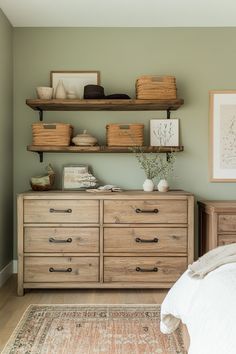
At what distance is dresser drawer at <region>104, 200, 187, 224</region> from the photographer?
328cm

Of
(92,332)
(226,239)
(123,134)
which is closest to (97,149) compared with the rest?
(123,134)

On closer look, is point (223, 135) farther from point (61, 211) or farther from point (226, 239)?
point (61, 211)

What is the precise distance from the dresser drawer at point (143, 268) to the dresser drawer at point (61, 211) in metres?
0.40

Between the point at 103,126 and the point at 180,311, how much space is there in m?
2.41

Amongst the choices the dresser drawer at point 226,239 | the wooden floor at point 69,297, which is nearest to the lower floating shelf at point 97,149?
the dresser drawer at point 226,239

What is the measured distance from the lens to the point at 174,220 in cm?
329

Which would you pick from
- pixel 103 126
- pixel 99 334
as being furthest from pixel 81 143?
pixel 99 334

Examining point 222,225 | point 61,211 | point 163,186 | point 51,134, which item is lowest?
point 222,225

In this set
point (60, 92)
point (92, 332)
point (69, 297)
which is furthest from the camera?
point (60, 92)

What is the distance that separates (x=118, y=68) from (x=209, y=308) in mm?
2906

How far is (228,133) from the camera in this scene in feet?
12.5

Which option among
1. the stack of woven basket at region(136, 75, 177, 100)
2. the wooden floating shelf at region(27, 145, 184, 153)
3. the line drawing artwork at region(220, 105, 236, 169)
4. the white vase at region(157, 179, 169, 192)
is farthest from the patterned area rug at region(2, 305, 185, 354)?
the stack of woven basket at region(136, 75, 177, 100)

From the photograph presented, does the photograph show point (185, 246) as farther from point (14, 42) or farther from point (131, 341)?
point (14, 42)

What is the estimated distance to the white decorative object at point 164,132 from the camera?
3.81 meters
